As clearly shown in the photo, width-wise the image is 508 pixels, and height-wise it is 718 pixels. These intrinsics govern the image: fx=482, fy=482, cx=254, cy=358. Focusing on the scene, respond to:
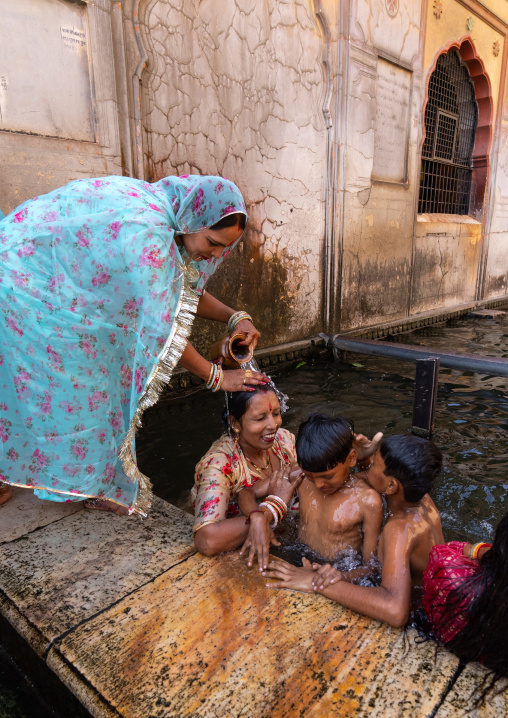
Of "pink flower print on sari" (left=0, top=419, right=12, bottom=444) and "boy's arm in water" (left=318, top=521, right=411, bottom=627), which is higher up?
"pink flower print on sari" (left=0, top=419, right=12, bottom=444)

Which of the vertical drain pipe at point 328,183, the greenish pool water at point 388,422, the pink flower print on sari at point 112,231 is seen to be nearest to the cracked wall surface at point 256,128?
the vertical drain pipe at point 328,183

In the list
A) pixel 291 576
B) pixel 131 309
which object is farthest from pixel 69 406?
pixel 291 576

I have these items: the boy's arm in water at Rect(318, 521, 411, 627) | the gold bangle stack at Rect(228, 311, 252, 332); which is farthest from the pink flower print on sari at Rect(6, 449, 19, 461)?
the boy's arm in water at Rect(318, 521, 411, 627)

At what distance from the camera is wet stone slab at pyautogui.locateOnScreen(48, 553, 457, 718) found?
136cm

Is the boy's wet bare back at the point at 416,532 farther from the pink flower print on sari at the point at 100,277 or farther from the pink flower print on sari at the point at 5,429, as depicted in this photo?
the pink flower print on sari at the point at 5,429

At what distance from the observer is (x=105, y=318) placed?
2119 millimetres

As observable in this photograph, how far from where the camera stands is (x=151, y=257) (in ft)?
6.24

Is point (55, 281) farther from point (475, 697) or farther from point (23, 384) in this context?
point (475, 697)

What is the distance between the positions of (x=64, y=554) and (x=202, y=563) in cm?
60

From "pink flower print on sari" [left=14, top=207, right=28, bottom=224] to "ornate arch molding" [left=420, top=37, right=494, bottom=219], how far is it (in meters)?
9.36

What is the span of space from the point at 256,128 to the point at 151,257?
173 inches

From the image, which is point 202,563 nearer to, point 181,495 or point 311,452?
point 311,452

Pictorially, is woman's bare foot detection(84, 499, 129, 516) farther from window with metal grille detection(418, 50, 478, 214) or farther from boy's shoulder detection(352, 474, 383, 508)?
window with metal grille detection(418, 50, 478, 214)

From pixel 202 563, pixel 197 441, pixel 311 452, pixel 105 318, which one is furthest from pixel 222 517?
pixel 197 441
